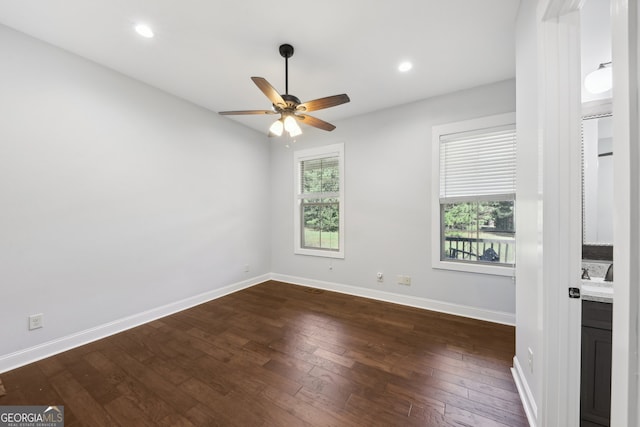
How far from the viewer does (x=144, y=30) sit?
6.50ft

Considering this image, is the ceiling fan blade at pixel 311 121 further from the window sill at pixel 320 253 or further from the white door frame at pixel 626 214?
the window sill at pixel 320 253

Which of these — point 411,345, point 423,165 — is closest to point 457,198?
point 423,165

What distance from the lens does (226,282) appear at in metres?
3.70

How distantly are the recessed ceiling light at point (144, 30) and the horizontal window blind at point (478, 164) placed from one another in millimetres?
3196

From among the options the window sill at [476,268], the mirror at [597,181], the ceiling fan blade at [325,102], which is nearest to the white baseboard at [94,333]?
the ceiling fan blade at [325,102]

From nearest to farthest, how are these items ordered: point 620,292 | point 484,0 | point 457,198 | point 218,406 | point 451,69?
1. point 620,292
2. point 218,406
3. point 484,0
4. point 451,69
5. point 457,198

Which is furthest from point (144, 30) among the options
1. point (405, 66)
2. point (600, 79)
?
point (600, 79)

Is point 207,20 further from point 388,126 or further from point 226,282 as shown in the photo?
point 226,282

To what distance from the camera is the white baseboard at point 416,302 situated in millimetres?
2711

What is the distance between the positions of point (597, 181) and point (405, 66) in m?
1.88

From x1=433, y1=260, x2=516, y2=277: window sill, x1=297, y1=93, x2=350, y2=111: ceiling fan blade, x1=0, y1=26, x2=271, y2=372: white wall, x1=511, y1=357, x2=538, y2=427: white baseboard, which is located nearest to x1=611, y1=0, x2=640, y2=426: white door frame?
x1=511, y1=357, x2=538, y2=427: white baseboard

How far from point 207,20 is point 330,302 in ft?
10.9

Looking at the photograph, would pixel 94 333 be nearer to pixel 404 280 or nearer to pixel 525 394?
pixel 404 280

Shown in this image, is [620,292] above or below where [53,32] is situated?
below
